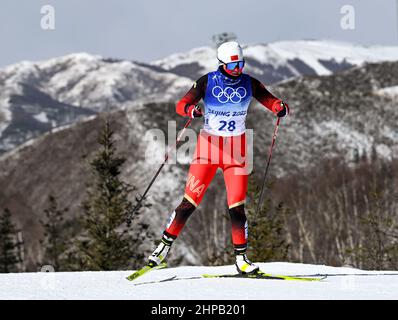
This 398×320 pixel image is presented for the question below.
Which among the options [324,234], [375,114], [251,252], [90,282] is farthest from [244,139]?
[375,114]

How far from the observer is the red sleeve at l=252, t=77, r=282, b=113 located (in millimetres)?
7770

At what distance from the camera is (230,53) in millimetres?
7336

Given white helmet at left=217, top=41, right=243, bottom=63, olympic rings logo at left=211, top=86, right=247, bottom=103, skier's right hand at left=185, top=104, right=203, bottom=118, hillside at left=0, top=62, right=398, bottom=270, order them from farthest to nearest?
hillside at left=0, top=62, right=398, bottom=270 < olympic rings logo at left=211, top=86, right=247, bottom=103 < white helmet at left=217, top=41, right=243, bottom=63 < skier's right hand at left=185, top=104, right=203, bottom=118

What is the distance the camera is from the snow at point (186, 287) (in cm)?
566

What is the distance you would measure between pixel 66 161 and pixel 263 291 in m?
100

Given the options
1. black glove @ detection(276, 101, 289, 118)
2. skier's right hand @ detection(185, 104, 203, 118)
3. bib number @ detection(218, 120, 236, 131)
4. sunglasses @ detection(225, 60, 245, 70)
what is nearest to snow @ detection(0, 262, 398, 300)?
bib number @ detection(218, 120, 236, 131)

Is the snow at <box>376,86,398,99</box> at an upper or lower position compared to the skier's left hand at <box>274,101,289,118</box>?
upper

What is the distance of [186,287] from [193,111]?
237 cm

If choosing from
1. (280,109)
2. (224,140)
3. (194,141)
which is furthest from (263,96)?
(194,141)

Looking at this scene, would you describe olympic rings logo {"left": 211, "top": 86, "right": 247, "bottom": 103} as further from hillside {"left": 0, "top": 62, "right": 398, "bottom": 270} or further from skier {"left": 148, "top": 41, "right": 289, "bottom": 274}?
hillside {"left": 0, "top": 62, "right": 398, "bottom": 270}

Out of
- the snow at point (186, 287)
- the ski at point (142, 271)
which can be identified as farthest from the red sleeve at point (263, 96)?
the ski at point (142, 271)

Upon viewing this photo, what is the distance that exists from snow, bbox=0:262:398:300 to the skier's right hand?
7.29ft

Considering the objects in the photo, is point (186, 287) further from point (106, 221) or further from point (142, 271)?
point (106, 221)

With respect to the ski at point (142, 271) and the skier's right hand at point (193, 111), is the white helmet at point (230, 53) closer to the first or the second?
the skier's right hand at point (193, 111)
